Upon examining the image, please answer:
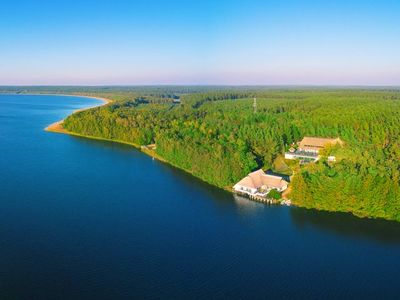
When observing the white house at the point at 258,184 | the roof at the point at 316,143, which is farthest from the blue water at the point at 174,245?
the roof at the point at 316,143

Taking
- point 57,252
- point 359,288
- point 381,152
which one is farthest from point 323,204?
point 57,252

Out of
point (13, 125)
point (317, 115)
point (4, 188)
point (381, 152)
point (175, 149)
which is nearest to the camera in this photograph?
point (4, 188)

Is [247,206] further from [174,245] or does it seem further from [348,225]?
[174,245]

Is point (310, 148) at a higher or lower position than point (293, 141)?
higher

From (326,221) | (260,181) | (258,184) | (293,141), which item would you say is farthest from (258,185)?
(293,141)

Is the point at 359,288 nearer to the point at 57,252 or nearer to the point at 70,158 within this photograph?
the point at 57,252

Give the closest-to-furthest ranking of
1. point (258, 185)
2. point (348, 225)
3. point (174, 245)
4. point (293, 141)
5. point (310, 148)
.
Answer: point (174, 245) → point (348, 225) → point (258, 185) → point (310, 148) → point (293, 141)

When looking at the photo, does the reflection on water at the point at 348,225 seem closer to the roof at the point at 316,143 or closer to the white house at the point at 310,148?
the white house at the point at 310,148
